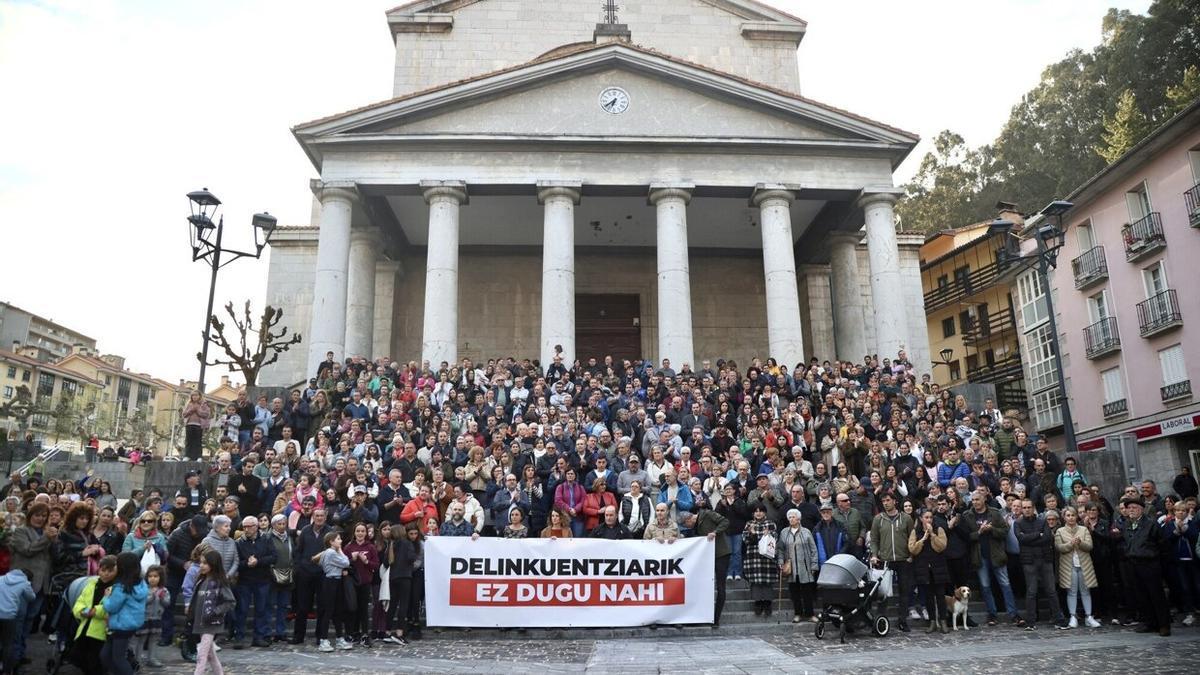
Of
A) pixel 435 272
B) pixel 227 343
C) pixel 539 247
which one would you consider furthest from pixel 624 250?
pixel 227 343

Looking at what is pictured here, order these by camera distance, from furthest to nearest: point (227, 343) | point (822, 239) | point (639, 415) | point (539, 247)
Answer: point (539, 247) < point (822, 239) < point (227, 343) < point (639, 415)

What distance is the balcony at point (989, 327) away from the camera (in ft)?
136

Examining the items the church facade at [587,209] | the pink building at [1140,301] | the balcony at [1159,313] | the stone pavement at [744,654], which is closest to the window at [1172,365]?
the pink building at [1140,301]

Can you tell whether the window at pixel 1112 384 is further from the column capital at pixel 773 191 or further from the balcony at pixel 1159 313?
the column capital at pixel 773 191

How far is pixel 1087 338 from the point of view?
31.5 meters

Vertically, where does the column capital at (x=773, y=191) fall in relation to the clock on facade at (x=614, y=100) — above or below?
below

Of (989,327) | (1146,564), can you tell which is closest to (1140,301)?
(989,327)

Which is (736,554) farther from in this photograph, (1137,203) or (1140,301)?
(1137,203)

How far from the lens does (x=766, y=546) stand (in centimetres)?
1179

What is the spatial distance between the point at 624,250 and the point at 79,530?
22177mm

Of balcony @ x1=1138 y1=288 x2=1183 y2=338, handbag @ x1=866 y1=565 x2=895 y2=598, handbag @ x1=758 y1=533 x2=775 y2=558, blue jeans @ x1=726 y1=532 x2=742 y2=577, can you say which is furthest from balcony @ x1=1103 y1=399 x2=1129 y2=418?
handbag @ x1=758 y1=533 x2=775 y2=558

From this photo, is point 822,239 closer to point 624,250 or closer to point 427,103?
point 624,250

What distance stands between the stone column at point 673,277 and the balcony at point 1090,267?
17180 millimetres

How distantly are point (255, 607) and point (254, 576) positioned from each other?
14.7 inches
